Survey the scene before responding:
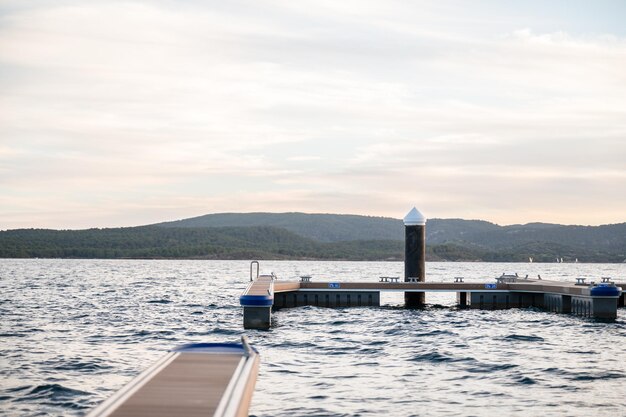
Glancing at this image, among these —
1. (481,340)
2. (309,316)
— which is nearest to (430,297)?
(309,316)

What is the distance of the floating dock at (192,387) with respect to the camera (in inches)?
483

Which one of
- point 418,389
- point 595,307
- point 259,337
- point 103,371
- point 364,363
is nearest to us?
point 418,389

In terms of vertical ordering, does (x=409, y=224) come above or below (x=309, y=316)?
above

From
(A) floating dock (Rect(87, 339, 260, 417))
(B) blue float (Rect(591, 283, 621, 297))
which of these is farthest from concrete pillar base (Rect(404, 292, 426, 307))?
(A) floating dock (Rect(87, 339, 260, 417))

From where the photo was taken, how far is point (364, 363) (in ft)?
82.1

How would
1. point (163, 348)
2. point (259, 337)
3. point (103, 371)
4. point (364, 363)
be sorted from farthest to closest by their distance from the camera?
point (259, 337)
point (163, 348)
point (364, 363)
point (103, 371)

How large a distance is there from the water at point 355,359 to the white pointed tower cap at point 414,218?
255 inches

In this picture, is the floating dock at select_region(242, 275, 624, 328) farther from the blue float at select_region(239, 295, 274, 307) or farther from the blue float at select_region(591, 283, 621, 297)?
the blue float at select_region(239, 295, 274, 307)

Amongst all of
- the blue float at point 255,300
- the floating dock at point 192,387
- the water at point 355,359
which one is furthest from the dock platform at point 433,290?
the floating dock at point 192,387

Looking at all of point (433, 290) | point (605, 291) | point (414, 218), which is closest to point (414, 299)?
point (433, 290)

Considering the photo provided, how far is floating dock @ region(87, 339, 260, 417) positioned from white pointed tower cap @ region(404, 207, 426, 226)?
3285 cm

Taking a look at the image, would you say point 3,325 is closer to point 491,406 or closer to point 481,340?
point 481,340

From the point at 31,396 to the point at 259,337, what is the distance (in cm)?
1295

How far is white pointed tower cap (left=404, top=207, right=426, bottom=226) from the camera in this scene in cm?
4947
